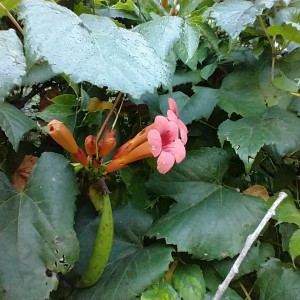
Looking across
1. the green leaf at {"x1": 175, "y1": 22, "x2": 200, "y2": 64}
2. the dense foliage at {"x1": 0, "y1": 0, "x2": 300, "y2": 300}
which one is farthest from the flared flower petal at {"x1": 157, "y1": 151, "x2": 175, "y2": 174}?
the green leaf at {"x1": 175, "y1": 22, "x2": 200, "y2": 64}

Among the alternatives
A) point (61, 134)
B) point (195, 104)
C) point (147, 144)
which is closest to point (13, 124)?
point (61, 134)

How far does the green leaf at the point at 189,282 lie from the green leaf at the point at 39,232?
6.9 inches

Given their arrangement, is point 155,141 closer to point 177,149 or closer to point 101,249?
point 177,149

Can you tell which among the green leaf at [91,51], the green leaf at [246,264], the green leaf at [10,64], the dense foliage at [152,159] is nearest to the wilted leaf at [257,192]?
the dense foliage at [152,159]

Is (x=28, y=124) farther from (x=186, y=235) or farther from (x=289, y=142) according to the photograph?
(x=289, y=142)

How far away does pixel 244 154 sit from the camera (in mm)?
698

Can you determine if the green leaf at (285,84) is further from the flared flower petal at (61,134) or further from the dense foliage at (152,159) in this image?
the flared flower petal at (61,134)

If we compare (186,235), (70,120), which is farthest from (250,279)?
(70,120)

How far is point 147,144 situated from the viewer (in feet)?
2.10

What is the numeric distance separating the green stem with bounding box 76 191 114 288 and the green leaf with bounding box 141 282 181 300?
0.25 feet

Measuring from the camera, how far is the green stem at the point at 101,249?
0.65 metres

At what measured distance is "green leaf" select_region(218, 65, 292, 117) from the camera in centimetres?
79

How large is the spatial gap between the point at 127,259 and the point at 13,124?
27 cm

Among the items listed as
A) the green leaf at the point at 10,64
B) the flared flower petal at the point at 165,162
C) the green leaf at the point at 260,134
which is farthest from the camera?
the green leaf at the point at 260,134
